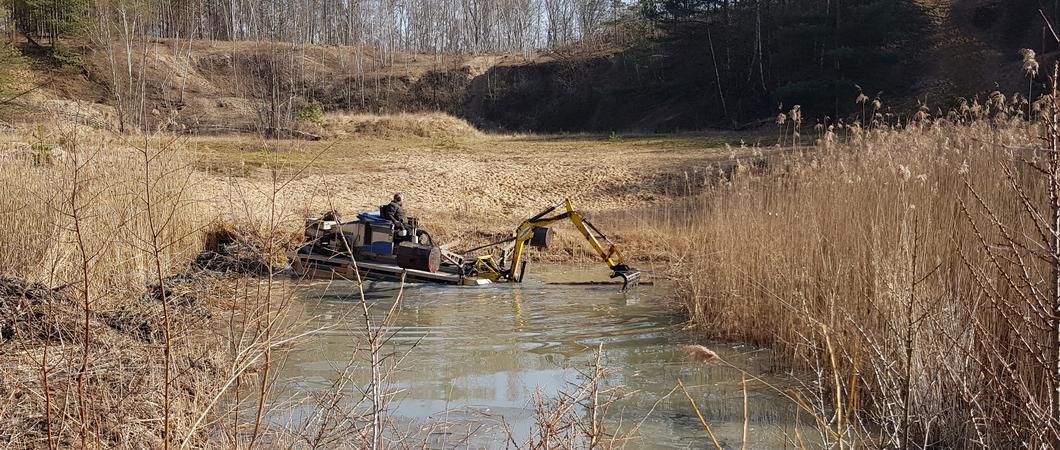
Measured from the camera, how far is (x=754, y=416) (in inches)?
253

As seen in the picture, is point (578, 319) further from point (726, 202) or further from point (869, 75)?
point (869, 75)

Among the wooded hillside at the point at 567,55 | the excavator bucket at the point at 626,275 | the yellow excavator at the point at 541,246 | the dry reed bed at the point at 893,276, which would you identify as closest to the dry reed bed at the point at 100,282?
the dry reed bed at the point at 893,276

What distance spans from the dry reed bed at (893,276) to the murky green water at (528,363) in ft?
1.65

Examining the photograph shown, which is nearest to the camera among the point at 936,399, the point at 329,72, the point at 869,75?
the point at 936,399

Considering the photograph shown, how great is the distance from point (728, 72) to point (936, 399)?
132 ft

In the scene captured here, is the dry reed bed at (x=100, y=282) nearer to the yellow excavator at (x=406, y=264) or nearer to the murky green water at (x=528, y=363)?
the murky green water at (x=528, y=363)

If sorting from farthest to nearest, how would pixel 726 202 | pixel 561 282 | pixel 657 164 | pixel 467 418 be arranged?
pixel 657 164
pixel 561 282
pixel 726 202
pixel 467 418

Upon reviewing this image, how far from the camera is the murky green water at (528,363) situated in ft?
20.0

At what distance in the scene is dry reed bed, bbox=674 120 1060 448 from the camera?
4.43 meters

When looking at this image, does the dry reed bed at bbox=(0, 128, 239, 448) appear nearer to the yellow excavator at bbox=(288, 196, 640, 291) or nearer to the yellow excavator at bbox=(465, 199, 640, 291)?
the yellow excavator at bbox=(288, 196, 640, 291)

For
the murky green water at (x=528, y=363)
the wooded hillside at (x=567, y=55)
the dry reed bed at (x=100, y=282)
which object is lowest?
the murky green water at (x=528, y=363)

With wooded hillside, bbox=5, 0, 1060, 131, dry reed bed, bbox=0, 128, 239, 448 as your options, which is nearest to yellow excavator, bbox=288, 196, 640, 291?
dry reed bed, bbox=0, 128, 239, 448

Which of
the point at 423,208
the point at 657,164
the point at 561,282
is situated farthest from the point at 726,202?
the point at 657,164

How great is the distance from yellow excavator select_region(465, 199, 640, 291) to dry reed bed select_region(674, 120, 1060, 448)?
0.96 metres
